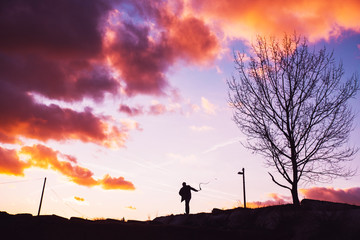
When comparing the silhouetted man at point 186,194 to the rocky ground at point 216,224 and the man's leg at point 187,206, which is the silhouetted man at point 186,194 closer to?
the man's leg at point 187,206

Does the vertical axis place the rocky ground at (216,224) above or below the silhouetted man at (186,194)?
below

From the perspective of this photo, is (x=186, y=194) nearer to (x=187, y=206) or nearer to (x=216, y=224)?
(x=187, y=206)

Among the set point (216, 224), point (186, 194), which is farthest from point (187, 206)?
point (216, 224)

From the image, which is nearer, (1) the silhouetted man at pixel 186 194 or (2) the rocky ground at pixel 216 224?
(2) the rocky ground at pixel 216 224

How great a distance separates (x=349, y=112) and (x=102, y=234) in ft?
41.4

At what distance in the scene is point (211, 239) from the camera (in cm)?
686

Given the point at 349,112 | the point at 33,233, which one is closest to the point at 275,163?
the point at 349,112

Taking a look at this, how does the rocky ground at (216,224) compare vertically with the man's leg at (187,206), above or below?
below

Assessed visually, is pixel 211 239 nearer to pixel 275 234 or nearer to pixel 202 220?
pixel 275 234

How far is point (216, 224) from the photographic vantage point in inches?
443

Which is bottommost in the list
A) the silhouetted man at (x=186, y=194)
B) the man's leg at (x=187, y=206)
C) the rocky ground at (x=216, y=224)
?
the rocky ground at (x=216, y=224)

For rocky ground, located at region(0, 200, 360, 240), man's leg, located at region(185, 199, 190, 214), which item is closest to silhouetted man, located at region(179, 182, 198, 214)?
man's leg, located at region(185, 199, 190, 214)

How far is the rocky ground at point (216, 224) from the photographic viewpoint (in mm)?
5867

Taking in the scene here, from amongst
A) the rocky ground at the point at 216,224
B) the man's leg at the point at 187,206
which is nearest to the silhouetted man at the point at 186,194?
the man's leg at the point at 187,206
